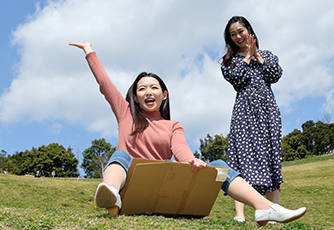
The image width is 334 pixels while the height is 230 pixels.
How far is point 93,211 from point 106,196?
648cm

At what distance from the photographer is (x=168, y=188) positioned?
3154 mm

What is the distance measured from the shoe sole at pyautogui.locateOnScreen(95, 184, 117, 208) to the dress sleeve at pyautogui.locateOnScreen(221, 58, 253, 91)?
8.55 feet

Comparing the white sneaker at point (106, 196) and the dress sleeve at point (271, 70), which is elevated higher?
the dress sleeve at point (271, 70)

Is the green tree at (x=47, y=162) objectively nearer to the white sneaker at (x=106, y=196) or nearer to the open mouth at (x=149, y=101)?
the open mouth at (x=149, y=101)

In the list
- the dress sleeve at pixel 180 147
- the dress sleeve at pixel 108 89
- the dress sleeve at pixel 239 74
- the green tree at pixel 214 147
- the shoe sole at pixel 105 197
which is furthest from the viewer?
the green tree at pixel 214 147

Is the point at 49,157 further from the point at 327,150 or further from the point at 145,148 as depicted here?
the point at 145,148

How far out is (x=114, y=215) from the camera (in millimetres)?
2934

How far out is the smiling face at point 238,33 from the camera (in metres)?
4.79

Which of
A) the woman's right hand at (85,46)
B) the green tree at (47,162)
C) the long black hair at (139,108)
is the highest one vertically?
the green tree at (47,162)

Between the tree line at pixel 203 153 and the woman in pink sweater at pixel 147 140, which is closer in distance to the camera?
the woman in pink sweater at pixel 147 140

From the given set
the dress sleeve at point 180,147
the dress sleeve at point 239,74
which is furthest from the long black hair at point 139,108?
the dress sleeve at point 239,74

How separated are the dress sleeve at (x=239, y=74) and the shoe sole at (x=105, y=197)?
2.61 meters

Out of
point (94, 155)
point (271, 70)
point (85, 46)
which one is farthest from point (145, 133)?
point (94, 155)

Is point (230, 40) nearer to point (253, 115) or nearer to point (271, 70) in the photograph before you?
point (271, 70)
